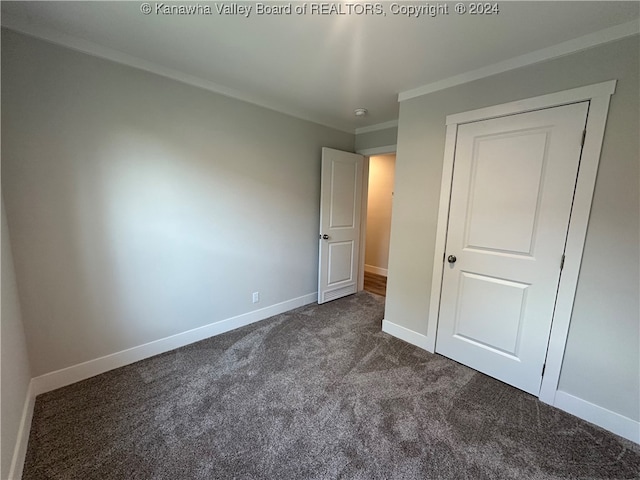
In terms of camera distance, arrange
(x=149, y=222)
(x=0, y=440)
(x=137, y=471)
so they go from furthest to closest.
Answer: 1. (x=149, y=222)
2. (x=137, y=471)
3. (x=0, y=440)

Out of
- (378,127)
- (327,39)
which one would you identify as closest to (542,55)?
(327,39)

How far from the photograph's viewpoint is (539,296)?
183 centimetres

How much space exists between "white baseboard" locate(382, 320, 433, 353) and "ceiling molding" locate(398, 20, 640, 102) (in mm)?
2163

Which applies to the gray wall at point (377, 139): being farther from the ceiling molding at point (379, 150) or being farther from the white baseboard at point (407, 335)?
the white baseboard at point (407, 335)

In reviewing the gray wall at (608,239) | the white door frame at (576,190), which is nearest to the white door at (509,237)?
the white door frame at (576,190)

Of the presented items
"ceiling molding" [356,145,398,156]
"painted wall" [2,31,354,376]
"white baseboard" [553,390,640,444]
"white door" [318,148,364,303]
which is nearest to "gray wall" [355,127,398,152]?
"ceiling molding" [356,145,398,156]

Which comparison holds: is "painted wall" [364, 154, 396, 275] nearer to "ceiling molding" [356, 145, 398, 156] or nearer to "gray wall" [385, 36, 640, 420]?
"ceiling molding" [356, 145, 398, 156]

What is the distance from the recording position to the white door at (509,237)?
1.72 m

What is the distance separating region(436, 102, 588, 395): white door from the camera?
1725mm

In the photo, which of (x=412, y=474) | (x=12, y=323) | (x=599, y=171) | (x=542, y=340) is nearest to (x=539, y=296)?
(x=542, y=340)

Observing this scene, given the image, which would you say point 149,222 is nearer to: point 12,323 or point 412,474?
point 12,323

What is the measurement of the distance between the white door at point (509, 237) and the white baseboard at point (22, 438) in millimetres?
2745

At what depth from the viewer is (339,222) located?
11.5ft

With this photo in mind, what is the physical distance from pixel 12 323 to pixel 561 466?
3.06m
